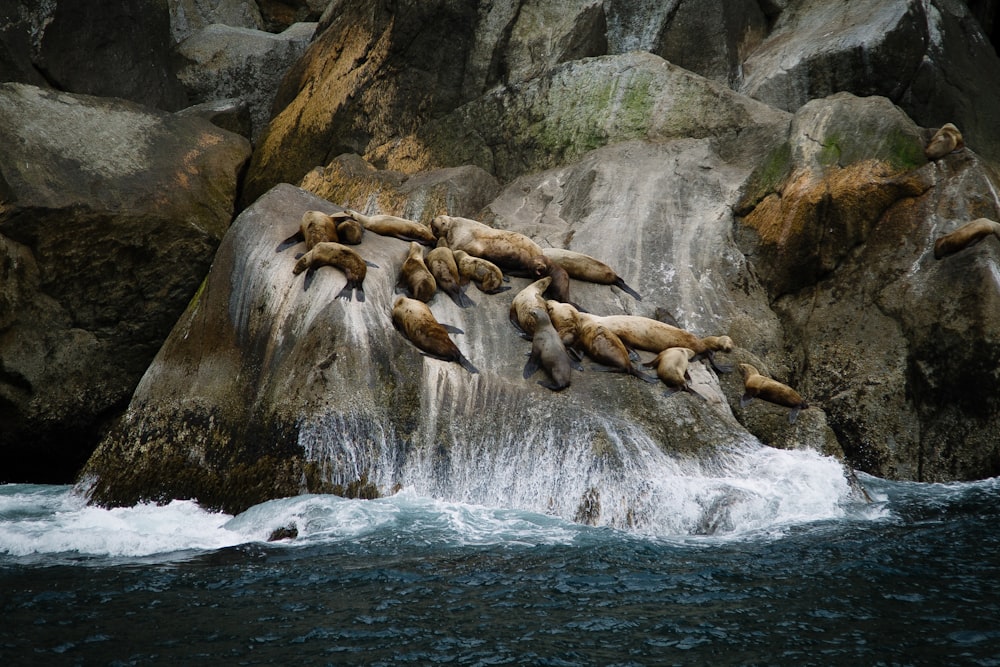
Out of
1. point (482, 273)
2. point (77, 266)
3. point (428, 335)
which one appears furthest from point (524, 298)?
point (77, 266)

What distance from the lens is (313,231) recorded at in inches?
327

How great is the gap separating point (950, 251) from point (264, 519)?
6.36 metres

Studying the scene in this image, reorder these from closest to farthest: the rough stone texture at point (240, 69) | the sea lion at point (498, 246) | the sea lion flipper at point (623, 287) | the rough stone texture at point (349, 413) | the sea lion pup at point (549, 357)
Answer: the rough stone texture at point (349, 413) → the sea lion pup at point (549, 357) → the sea lion at point (498, 246) → the sea lion flipper at point (623, 287) → the rough stone texture at point (240, 69)

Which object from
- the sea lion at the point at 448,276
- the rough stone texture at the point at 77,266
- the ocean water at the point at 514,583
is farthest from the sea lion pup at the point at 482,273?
the rough stone texture at the point at 77,266

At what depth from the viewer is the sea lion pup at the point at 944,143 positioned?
368 inches

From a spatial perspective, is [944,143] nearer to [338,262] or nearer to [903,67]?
[903,67]

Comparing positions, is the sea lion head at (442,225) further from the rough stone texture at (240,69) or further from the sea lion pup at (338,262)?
the rough stone texture at (240,69)

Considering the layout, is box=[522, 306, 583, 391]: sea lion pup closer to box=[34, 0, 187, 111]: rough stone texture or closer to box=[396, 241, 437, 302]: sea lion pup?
box=[396, 241, 437, 302]: sea lion pup

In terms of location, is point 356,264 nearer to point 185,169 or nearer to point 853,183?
point 185,169

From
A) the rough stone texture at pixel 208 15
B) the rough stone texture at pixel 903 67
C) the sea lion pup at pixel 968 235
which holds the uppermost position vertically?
the rough stone texture at pixel 208 15

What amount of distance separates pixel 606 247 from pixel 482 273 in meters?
2.00

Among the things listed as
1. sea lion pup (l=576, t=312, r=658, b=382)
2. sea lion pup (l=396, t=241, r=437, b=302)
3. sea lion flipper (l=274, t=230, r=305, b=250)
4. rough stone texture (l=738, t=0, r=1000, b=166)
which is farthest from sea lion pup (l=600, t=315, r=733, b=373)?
rough stone texture (l=738, t=0, r=1000, b=166)

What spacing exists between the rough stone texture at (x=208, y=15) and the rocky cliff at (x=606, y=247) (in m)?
6.81

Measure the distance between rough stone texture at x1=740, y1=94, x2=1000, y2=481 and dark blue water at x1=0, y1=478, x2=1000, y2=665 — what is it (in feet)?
5.41
